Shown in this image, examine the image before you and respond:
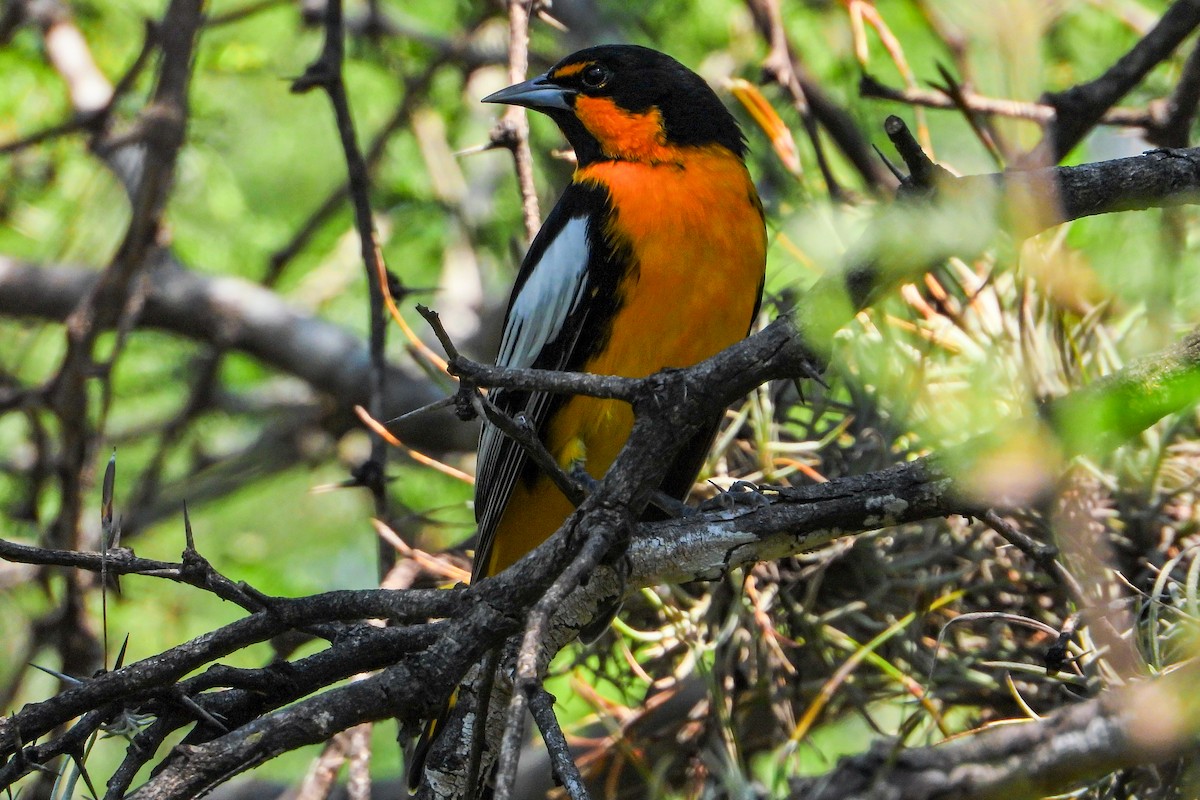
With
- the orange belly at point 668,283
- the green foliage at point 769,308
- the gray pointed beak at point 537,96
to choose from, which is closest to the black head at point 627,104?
the gray pointed beak at point 537,96

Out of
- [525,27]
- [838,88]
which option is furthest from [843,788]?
[838,88]

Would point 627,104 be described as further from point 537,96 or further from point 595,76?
point 537,96

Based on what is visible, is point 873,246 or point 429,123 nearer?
point 873,246

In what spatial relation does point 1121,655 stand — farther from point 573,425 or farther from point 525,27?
point 525,27

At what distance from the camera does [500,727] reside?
2.18 metres

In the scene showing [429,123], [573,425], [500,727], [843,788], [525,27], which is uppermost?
[429,123]

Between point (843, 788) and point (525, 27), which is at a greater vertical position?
point (525, 27)

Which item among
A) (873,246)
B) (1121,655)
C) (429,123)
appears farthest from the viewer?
(429,123)

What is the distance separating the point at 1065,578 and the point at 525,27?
2266mm

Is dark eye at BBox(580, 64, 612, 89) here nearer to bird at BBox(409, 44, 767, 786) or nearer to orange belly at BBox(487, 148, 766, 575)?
bird at BBox(409, 44, 767, 786)

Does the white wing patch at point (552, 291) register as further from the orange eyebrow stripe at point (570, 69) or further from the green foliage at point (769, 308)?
the orange eyebrow stripe at point (570, 69)

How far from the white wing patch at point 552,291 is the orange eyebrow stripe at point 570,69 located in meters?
0.68

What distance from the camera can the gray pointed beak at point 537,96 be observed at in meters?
3.55

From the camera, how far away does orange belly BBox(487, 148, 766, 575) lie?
2998 millimetres
